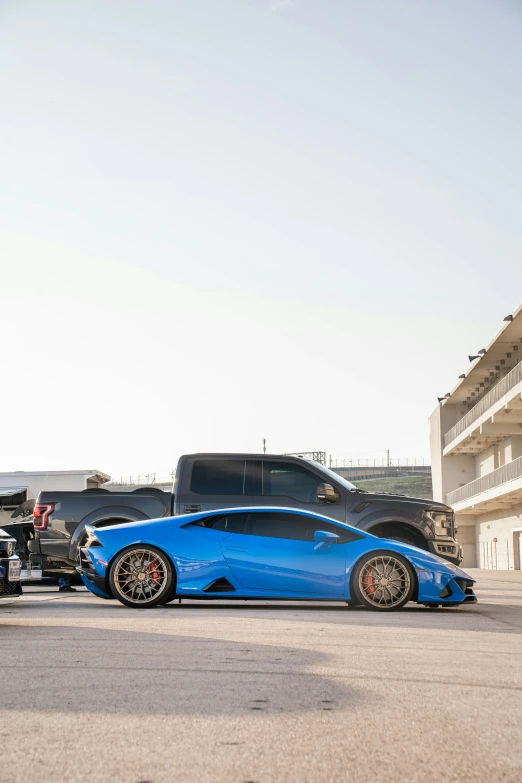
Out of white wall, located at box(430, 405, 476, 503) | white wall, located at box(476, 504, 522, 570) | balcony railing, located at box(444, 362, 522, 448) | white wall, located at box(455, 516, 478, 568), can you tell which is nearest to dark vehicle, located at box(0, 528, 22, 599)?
balcony railing, located at box(444, 362, 522, 448)

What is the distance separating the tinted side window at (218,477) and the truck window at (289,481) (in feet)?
1.05

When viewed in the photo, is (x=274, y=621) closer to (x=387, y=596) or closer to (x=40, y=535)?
(x=387, y=596)

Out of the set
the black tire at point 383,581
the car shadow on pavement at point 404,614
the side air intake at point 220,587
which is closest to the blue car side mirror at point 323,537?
the black tire at point 383,581

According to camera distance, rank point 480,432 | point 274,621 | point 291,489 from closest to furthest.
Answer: point 274,621 → point 291,489 → point 480,432

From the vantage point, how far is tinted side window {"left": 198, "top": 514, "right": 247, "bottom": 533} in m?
10.9

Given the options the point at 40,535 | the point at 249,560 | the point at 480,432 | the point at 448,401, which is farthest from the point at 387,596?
the point at 448,401

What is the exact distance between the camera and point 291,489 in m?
13.3

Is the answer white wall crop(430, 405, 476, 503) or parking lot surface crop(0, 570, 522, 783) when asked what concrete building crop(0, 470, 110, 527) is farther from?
white wall crop(430, 405, 476, 503)

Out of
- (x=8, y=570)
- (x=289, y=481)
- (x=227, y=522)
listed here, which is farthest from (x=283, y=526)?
(x=8, y=570)

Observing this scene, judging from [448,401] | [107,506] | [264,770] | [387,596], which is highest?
[448,401]

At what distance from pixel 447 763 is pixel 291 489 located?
9.82 m

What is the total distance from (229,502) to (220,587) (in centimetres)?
248

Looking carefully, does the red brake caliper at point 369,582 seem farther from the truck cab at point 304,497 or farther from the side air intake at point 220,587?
the truck cab at point 304,497

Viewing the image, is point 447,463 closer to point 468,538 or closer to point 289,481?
point 468,538
